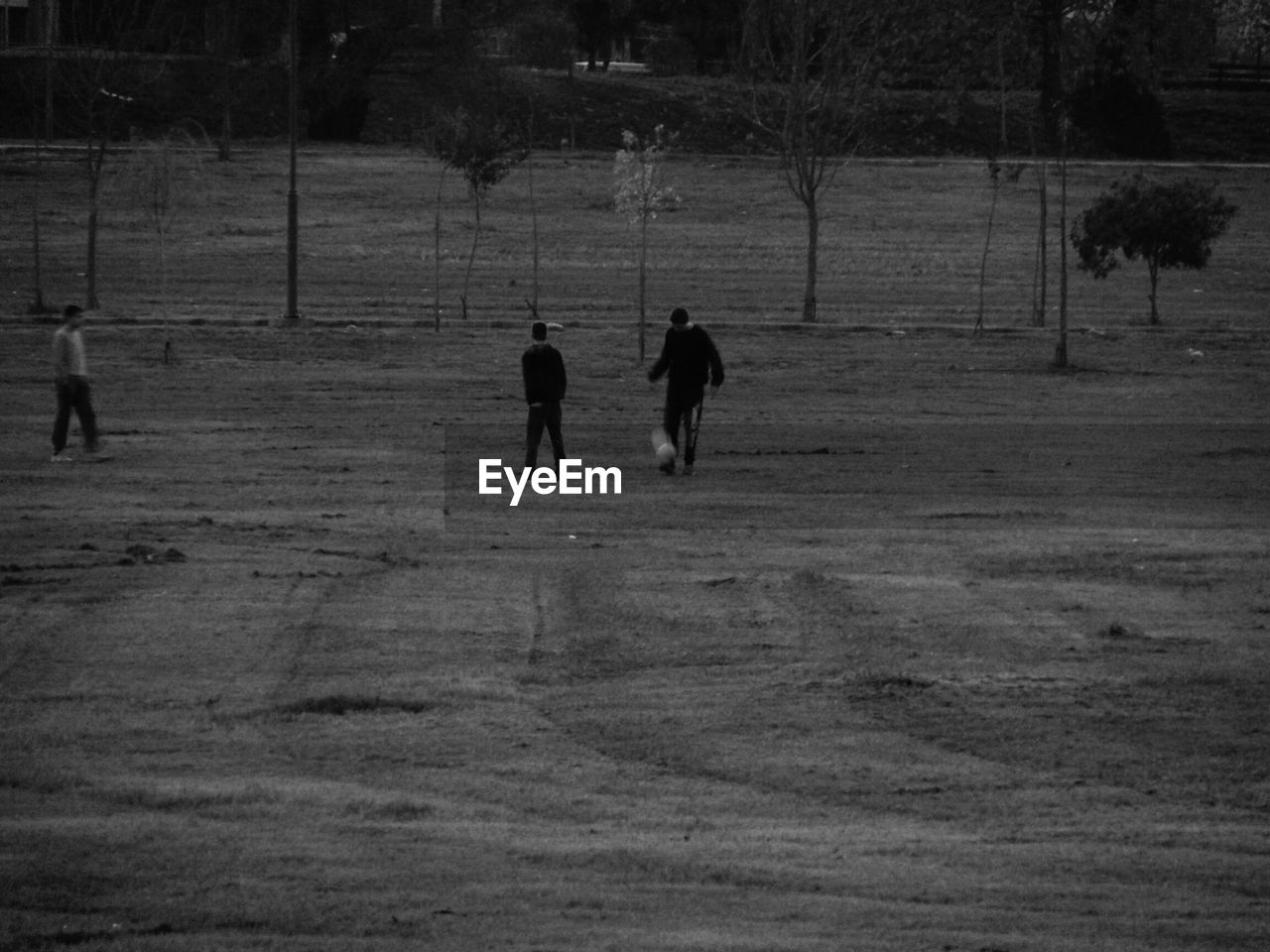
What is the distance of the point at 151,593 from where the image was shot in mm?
13203

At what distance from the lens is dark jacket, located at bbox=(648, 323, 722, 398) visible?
1812 centimetres

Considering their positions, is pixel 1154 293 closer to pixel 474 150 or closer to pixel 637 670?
pixel 474 150

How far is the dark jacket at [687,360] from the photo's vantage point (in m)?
18.1

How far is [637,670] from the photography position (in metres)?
11.3

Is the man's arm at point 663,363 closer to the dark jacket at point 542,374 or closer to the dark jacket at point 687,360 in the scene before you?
the dark jacket at point 687,360

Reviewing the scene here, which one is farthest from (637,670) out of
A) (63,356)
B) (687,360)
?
(63,356)

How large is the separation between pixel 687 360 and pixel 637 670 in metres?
7.27

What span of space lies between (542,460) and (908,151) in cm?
5007

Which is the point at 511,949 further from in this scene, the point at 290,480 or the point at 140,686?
the point at 290,480

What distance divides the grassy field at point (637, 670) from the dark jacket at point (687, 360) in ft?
3.54

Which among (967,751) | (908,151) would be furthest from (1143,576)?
(908,151)

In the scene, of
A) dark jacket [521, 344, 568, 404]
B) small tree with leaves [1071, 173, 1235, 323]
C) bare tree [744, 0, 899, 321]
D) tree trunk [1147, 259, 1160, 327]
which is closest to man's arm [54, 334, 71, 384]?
dark jacket [521, 344, 568, 404]

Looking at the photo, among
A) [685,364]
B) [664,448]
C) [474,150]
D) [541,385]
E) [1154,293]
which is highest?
[474,150]

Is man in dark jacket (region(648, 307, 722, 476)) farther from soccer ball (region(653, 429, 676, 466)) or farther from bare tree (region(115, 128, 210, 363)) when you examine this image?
bare tree (region(115, 128, 210, 363))
